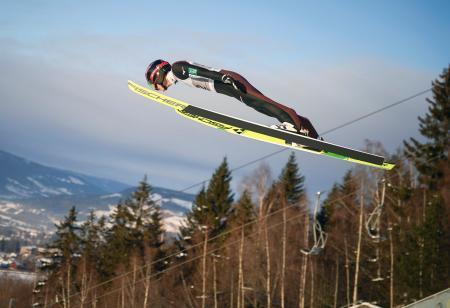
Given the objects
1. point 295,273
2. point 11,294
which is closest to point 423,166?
point 295,273

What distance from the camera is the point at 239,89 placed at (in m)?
6.73

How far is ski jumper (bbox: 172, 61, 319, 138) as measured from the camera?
671cm

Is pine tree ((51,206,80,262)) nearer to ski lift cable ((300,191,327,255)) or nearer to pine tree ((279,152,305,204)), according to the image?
pine tree ((279,152,305,204))

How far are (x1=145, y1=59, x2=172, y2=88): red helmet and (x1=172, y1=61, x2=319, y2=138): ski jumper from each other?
1.17ft

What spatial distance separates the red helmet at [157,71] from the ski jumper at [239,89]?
358 mm

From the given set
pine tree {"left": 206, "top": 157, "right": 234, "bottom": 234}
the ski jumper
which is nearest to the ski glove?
the ski jumper

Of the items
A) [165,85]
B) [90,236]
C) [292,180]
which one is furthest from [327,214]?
[165,85]

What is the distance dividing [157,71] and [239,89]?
1.58 m

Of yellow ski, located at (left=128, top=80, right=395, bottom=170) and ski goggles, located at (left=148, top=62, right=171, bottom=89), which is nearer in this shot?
yellow ski, located at (left=128, top=80, right=395, bottom=170)

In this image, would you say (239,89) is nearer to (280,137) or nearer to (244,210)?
(280,137)

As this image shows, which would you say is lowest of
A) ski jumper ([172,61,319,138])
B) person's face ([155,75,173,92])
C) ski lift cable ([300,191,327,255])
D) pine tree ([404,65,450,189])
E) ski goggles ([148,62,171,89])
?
ski lift cable ([300,191,327,255])

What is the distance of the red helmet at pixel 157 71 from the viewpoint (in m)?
7.47

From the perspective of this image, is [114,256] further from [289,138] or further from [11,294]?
[289,138]

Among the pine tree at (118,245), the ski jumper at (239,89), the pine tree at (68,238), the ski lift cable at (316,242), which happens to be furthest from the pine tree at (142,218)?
the ski jumper at (239,89)
